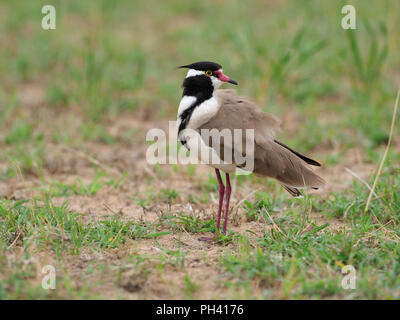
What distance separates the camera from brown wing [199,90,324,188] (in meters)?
3.76

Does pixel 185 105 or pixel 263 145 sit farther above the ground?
pixel 185 105

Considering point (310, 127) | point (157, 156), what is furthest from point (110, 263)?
point (310, 127)

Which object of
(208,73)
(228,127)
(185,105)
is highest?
(208,73)

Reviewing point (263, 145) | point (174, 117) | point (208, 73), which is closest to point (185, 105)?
point (208, 73)

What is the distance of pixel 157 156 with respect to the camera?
5539 millimetres

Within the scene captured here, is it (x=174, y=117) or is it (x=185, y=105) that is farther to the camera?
(x=174, y=117)

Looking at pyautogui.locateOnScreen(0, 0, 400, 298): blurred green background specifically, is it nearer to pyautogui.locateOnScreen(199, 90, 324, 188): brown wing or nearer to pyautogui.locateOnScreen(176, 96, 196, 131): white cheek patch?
pyautogui.locateOnScreen(199, 90, 324, 188): brown wing

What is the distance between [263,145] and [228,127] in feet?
0.94

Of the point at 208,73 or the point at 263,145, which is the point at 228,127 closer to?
the point at 263,145

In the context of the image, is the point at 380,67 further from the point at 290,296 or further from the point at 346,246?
the point at 290,296

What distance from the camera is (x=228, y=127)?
148 inches

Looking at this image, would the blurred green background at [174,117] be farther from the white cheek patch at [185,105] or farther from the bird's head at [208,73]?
the bird's head at [208,73]

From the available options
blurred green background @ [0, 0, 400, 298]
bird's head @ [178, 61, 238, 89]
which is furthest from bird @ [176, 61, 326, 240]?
blurred green background @ [0, 0, 400, 298]

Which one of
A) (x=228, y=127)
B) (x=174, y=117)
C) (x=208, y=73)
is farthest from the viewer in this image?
(x=174, y=117)
